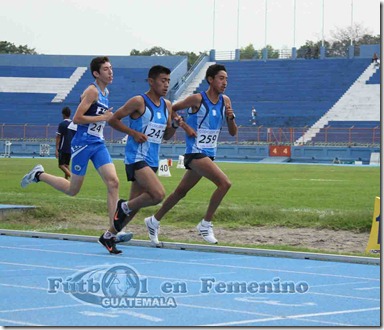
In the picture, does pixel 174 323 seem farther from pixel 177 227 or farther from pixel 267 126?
pixel 267 126

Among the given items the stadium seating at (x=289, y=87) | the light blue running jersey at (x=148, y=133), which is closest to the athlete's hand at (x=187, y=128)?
the light blue running jersey at (x=148, y=133)

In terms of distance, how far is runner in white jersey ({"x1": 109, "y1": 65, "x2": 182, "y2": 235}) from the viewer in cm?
1119

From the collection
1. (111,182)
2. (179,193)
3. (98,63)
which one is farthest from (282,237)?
(98,63)

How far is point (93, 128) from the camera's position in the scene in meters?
11.6

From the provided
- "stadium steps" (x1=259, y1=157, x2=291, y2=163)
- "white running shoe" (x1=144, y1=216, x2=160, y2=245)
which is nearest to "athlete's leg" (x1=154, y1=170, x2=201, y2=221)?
"white running shoe" (x1=144, y1=216, x2=160, y2=245)

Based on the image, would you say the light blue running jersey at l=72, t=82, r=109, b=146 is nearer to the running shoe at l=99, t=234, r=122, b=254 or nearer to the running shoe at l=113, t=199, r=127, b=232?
the running shoe at l=113, t=199, r=127, b=232

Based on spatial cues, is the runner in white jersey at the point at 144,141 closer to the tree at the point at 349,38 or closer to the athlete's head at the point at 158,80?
the athlete's head at the point at 158,80

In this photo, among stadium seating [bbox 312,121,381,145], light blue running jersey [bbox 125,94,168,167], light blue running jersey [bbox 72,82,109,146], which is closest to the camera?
light blue running jersey [bbox 125,94,168,167]

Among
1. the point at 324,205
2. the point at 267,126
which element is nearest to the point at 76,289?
the point at 324,205

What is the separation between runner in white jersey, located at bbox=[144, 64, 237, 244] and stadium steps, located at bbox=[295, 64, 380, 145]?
146 ft

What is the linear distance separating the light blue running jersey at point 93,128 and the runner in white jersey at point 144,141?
0.22 meters

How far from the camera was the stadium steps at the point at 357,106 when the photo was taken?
2329 inches

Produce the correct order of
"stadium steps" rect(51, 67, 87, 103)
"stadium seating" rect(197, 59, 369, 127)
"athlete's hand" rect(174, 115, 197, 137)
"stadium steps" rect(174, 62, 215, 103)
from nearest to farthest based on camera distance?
"athlete's hand" rect(174, 115, 197, 137) → "stadium seating" rect(197, 59, 369, 127) → "stadium steps" rect(174, 62, 215, 103) → "stadium steps" rect(51, 67, 87, 103)

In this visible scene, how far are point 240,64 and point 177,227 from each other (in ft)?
184
